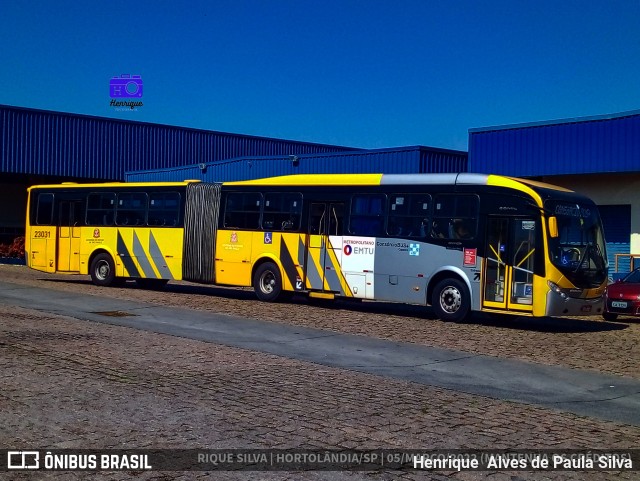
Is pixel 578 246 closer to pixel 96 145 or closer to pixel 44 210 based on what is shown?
pixel 44 210

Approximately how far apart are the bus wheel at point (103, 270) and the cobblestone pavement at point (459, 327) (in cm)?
52

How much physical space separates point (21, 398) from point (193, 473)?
3371mm

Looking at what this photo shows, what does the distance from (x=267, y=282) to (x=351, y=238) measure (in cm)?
322

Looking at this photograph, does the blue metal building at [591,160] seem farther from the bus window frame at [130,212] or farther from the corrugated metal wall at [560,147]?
the bus window frame at [130,212]

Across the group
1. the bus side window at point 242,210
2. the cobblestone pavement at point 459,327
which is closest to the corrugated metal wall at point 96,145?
the cobblestone pavement at point 459,327

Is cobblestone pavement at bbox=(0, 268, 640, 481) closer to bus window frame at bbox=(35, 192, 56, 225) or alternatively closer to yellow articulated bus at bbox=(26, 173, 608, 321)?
yellow articulated bus at bbox=(26, 173, 608, 321)

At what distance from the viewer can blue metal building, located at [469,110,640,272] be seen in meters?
25.1

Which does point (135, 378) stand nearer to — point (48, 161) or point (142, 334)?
point (142, 334)

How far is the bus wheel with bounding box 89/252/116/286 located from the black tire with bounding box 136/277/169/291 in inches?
35.8

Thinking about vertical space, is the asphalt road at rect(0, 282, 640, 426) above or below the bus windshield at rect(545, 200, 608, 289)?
below

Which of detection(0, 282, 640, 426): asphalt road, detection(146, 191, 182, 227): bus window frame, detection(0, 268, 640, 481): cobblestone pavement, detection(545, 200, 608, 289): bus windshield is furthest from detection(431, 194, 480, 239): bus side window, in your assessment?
detection(146, 191, 182, 227): bus window frame

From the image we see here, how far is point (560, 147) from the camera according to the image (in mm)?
26609

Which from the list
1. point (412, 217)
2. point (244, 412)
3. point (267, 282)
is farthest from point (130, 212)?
point (244, 412)

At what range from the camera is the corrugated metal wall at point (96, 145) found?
4084cm
